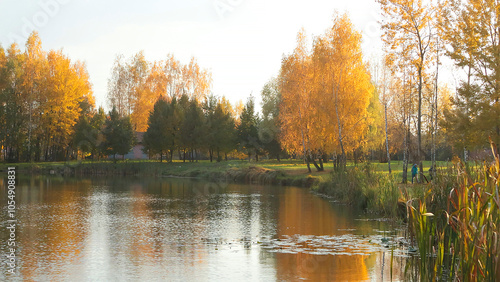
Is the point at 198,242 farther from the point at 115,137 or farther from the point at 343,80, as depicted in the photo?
the point at 115,137

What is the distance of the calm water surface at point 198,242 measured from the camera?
1060cm

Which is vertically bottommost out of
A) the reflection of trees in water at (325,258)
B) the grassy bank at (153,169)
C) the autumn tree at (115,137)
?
the reflection of trees in water at (325,258)

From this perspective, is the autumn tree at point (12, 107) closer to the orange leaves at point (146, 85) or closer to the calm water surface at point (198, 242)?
the orange leaves at point (146, 85)

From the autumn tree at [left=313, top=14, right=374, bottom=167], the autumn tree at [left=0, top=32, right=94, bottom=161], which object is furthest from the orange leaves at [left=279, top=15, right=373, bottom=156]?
the autumn tree at [left=0, top=32, right=94, bottom=161]

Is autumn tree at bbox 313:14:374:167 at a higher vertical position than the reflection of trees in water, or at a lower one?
higher

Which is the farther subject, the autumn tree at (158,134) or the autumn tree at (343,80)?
the autumn tree at (158,134)

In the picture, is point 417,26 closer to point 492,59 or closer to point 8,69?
point 492,59

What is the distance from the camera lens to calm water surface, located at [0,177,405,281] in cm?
1060

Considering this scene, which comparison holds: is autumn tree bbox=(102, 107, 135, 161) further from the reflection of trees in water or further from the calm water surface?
the reflection of trees in water

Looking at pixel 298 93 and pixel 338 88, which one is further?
pixel 298 93

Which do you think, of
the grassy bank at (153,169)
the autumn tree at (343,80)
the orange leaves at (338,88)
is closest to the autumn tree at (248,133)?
the grassy bank at (153,169)

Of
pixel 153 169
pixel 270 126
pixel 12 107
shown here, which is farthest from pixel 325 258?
pixel 12 107

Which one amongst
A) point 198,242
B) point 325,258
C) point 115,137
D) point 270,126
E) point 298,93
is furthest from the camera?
point 270,126

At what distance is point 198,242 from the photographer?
Answer: 14234 mm
